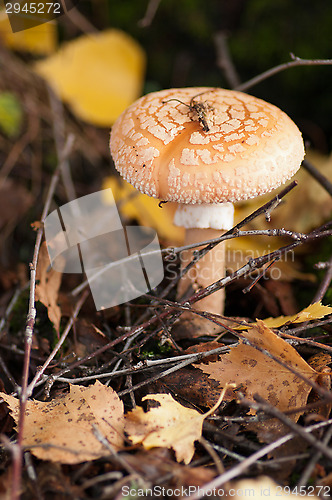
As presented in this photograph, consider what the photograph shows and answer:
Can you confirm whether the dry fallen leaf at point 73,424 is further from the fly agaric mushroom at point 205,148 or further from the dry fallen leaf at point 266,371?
the fly agaric mushroom at point 205,148

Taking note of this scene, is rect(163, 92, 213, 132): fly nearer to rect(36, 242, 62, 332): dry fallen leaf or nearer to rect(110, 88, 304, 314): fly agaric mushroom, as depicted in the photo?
rect(110, 88, 304, 314): fly agaric mushroom

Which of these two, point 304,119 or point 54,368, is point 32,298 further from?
point 304,119

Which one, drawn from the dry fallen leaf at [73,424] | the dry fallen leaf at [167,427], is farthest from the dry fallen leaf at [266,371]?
the dry fallen leaf at [73,424]

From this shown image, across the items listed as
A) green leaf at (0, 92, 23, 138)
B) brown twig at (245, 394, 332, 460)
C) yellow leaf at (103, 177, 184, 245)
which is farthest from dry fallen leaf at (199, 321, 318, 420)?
green leaf at (0, 92, 23, 138)

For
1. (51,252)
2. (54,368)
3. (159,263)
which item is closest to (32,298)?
(54,368)

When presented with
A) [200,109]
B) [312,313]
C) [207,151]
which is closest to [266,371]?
[312,313]
